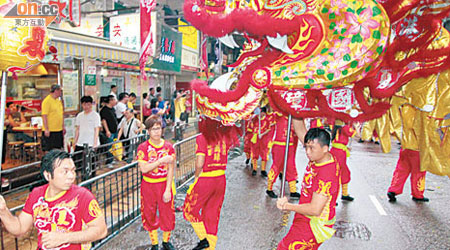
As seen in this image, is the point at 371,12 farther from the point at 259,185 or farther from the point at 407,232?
the point at 259,185

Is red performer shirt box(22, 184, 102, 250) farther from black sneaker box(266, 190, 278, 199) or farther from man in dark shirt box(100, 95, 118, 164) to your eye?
man in dark shirt box(100, 95, 118, 164)

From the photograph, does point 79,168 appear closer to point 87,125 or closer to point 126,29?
point 87,125

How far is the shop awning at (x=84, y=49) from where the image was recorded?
19.2ft

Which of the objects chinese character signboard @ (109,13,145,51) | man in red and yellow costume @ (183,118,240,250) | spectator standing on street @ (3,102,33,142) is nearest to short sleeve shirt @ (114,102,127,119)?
spectator standing on street @ (3,102,33,142)

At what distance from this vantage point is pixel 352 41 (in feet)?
7.52

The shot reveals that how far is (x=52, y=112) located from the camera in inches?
236

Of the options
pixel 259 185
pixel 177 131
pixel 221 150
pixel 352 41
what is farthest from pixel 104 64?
pixel 352 41

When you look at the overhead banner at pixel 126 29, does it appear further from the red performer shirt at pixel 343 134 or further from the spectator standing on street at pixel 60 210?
the spectator standing on street at pixel 60 210

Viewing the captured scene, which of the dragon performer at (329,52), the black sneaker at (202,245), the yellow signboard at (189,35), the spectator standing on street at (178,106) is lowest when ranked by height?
the black sneaker at (202,245)

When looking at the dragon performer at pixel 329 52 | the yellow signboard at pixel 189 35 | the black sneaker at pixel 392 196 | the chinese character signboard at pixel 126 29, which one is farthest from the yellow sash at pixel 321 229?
the yellow signboard at pixel 189 35

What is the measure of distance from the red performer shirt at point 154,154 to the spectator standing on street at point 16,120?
497 cm

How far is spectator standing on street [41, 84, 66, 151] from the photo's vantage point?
5.91 metres

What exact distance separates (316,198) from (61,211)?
1902mm

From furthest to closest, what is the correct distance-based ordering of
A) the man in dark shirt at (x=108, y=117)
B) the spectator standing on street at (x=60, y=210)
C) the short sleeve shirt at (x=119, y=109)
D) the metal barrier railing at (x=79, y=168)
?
the short sleeve shirt at (x=119, y=109) → the man in dark shirt at (x=108, y=117) → the metal barrier railing at (x=79, y=168) → the spectator standing on street at (x=60, y=210)
